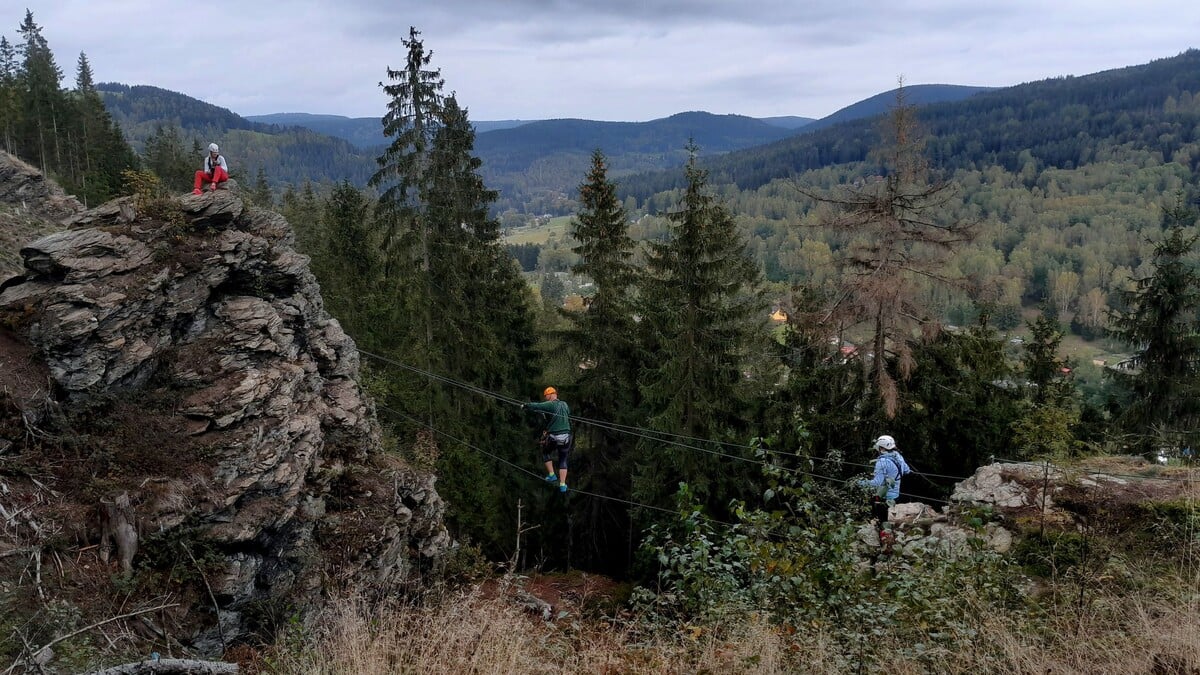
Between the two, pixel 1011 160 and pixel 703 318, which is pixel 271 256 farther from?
pixel 1011 160

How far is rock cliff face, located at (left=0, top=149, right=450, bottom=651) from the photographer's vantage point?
24.5 ft

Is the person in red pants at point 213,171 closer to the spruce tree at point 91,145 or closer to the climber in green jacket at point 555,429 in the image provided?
the climber in green jacket at point 555,429

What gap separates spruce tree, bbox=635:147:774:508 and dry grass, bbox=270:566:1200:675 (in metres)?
11.9

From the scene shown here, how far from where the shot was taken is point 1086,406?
24812 mm

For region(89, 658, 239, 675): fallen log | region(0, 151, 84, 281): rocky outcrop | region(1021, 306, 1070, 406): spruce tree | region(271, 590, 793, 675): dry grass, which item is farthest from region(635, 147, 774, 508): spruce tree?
region(0, 151, 84, 281): rocky outcrop

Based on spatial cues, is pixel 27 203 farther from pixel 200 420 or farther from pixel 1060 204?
pixel 1060 204

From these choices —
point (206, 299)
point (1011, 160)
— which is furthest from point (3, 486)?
point (1011, 160)

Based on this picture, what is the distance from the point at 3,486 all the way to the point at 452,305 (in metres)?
12.7

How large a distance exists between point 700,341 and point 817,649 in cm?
1322

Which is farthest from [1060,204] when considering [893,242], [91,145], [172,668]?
[172,668]

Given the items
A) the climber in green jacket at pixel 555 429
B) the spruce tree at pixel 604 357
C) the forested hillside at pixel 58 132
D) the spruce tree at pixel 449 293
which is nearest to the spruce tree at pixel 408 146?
the spruce tree at pixel 449 293

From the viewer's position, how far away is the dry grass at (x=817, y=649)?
4.24m

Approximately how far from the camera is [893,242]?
48.1 feet

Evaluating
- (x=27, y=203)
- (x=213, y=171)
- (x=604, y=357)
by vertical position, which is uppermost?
(x=27, y=203)
